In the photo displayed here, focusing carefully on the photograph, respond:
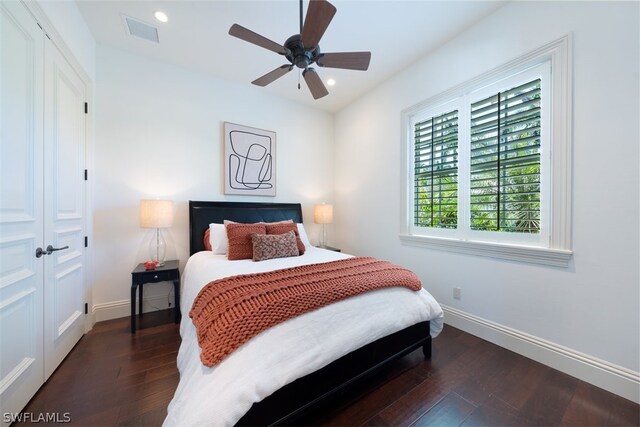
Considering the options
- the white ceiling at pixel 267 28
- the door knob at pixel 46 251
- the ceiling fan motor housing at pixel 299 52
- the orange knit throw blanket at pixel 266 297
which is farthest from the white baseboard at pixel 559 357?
the door knob at pixel 46 251

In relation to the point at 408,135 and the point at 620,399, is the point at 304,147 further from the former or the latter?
the point at 620,399

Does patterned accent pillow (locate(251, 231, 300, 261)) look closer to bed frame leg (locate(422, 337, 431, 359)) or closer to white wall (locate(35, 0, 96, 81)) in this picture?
bed frame leg (locate(422, 337, 431, 359))

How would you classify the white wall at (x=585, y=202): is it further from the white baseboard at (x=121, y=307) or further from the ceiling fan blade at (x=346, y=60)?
the white baseboard at (x=121, y=307)

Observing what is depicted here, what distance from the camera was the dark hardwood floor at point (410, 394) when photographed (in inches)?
55.4

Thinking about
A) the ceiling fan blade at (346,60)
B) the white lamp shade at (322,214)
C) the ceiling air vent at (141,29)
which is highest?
the ceiling air vent at (141,29)

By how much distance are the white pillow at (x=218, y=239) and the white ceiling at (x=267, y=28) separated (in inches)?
79.5

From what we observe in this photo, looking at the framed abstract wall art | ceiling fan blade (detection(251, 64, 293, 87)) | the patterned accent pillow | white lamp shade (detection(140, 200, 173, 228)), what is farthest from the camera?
the framed abstract wall art

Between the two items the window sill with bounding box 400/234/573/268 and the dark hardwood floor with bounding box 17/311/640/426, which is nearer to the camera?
the dark hardwood floor with bounding box 17/311/640/426

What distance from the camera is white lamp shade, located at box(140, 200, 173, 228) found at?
8.45 feet

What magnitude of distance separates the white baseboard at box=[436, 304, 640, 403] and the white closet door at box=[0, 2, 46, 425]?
3.36 metres

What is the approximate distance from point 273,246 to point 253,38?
1797 mm

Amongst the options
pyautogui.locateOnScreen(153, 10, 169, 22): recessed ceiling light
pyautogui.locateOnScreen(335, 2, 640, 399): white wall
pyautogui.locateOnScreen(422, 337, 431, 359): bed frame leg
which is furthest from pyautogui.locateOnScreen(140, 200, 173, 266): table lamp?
pyautogui.locateOnScreen(335, 2, 640, 399): white wall

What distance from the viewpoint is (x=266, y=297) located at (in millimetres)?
1363

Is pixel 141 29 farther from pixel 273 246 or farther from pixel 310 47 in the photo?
pixel 273 246
